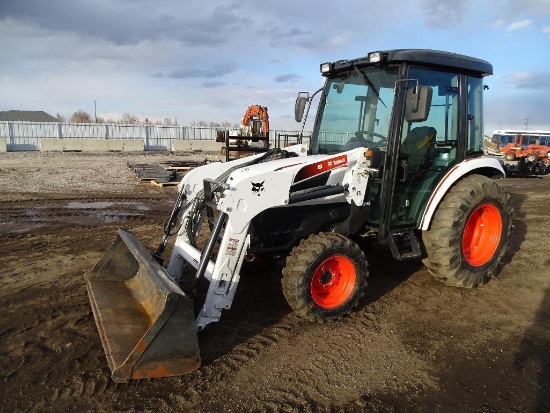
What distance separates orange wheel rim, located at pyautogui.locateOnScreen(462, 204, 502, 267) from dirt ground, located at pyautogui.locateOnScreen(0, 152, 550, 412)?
0.40 metres

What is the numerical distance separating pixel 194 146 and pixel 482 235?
1113 inches

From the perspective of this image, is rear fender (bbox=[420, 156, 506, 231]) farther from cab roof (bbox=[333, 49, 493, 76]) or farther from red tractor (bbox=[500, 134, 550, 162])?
red tractor (bbox=[500, 134, 550, 162])

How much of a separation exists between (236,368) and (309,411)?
2.29 feet

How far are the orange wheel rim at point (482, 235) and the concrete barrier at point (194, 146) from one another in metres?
27.6

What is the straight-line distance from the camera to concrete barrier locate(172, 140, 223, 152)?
31.1 meters

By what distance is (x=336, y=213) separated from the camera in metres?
4.34

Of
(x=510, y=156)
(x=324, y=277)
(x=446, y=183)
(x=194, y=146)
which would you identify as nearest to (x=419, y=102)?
(x=446, y=183)

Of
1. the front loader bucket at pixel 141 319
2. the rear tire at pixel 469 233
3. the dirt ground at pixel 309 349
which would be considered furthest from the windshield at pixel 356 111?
the front loader bucket at pixel 141 319

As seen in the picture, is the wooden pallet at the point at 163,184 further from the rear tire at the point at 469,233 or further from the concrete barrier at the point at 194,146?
the concrete barrier at the point at 194,146

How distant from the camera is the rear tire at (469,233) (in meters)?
4.61

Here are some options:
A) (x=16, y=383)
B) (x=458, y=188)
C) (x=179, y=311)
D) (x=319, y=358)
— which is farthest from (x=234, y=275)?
(x=458, y=188)

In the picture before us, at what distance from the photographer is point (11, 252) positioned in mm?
5922

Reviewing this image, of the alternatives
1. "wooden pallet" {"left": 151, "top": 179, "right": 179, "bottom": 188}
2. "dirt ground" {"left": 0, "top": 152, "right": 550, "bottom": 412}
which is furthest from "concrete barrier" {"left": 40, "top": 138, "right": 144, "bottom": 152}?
"dirt ground" {"left": 0, "top": 152, "right": 550, "bottom": 412}

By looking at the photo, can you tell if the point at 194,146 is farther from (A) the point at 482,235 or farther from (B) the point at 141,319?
(B) the point at 141,319
